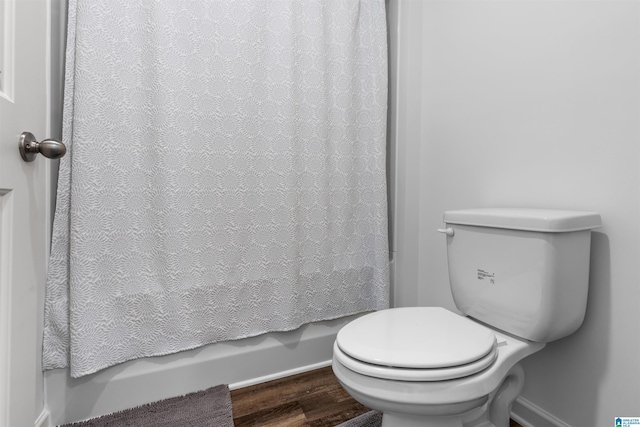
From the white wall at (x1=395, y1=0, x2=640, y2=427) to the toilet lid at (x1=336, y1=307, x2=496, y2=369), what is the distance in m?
0.39

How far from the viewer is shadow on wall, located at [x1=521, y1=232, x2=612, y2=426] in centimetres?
97

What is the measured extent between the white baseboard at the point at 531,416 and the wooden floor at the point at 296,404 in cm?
3

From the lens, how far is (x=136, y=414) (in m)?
1.17

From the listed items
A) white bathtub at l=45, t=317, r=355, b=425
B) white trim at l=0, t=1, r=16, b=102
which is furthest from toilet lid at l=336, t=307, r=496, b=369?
white trim at l=0, t=1, r=16, b=102

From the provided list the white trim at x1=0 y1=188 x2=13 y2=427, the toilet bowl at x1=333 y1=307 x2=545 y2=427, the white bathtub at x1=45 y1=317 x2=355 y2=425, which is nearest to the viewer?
the white trim at x1=0 y1=188 x2=13 y2=427

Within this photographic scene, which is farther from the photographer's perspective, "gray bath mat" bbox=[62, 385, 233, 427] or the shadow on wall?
"gray bath mat" bbox=[62, 385, 233, 427]

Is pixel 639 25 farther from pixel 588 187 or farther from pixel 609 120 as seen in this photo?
pixel 588 187

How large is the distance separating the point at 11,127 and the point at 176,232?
65 centimetres

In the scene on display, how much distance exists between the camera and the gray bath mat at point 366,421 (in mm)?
1128

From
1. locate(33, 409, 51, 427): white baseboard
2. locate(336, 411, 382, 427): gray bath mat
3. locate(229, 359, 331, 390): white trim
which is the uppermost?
locate(33, 409, 51, 427): white baseboard

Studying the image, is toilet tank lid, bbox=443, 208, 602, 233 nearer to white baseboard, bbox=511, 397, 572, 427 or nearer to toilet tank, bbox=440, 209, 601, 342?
toilet tank, bbox=440, 209, 601, 342

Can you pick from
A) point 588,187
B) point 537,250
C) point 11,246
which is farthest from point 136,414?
point 588,187

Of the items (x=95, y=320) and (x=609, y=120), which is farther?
(x=95, y=320)

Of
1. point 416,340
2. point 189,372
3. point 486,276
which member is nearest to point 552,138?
point 486,276
